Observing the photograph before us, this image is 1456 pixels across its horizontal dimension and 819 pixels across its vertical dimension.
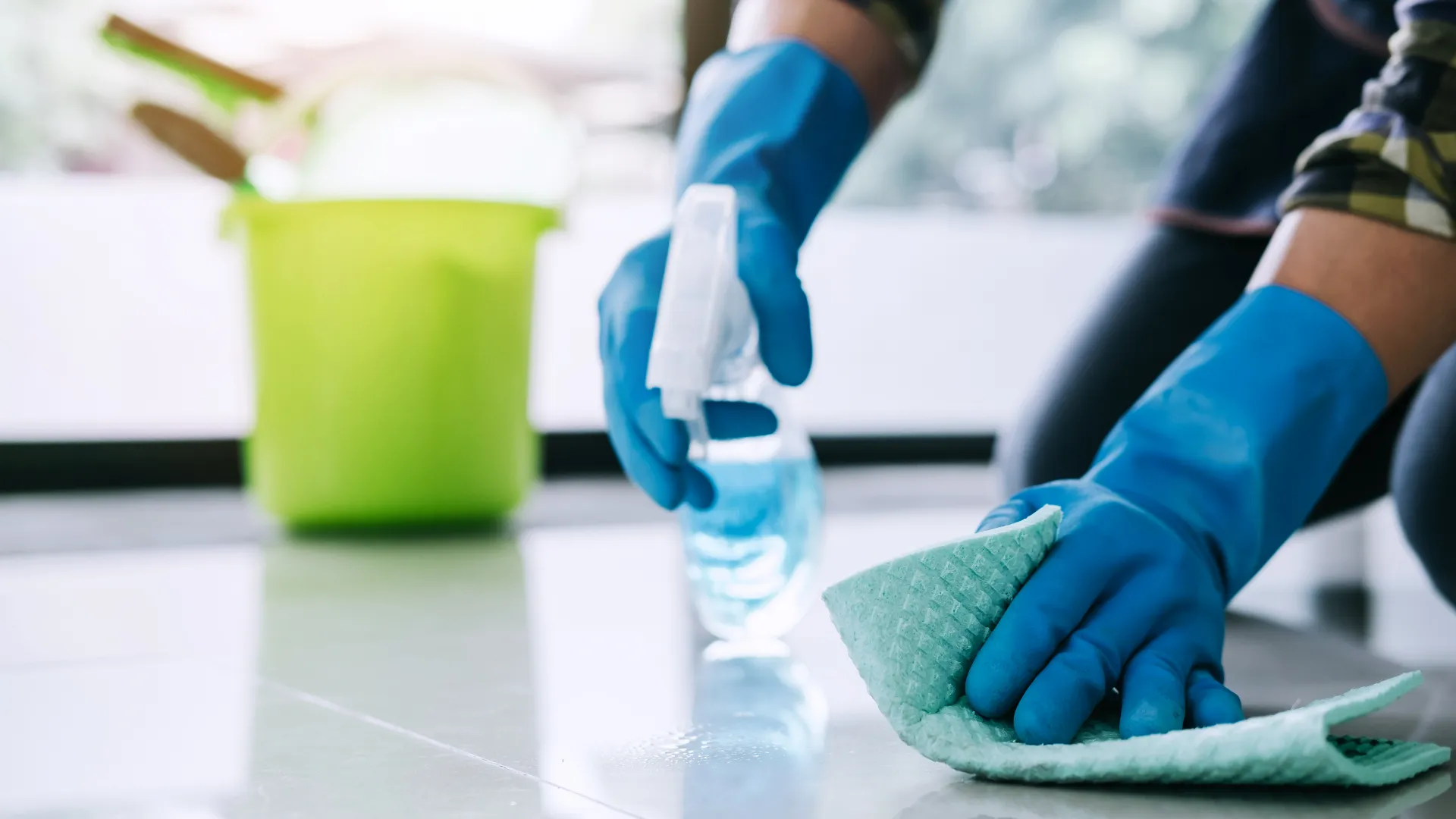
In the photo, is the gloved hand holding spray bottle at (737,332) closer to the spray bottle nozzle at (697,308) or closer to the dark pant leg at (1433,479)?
the spray bottle nozzle at (697,308)

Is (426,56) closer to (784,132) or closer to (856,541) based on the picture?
(856,541)

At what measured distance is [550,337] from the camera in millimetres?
2535

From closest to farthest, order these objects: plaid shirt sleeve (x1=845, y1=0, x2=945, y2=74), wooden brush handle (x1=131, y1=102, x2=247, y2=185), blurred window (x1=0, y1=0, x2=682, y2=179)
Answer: plaid shirt sleeve (x1=845, y1=0, x2=945, y2=74), wooden brush handle (x1=131, y1=102, x2=247, y2=185), blurred window (x1=0, y1=0, x2=682, y2=179)

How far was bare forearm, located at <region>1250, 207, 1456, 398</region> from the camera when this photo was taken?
27.9 inches

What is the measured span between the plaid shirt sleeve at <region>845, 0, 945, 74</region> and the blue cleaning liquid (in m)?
0.31

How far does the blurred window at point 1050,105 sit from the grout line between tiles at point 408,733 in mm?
2180

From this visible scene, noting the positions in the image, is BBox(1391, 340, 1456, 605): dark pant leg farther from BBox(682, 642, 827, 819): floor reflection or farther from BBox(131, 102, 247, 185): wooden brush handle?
BBox(131, 102, 247, 185): wooden brush handle

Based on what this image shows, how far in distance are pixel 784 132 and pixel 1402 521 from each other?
21.2 inches

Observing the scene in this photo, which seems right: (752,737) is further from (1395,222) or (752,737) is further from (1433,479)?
(1433,479)

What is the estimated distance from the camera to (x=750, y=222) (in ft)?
2.43

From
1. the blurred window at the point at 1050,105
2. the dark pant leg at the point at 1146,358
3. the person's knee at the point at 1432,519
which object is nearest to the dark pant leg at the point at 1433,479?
the person's knee at the point at 1432,519

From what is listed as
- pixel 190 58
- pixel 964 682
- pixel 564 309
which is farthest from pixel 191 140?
pixel 964 682

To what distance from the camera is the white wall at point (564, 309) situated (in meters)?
2.17

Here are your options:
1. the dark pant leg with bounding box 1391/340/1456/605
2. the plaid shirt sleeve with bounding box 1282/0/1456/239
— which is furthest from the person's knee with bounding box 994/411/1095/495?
the plaid shirt sleeve with bounding box 1282/0/1456/239
